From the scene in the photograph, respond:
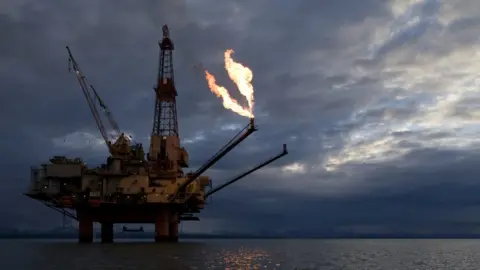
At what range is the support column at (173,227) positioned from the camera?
93.4 metres

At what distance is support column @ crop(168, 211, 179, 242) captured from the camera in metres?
93.4

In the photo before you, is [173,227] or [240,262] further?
[173,227]

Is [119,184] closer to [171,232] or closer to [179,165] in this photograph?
[179,165]

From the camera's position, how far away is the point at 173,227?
95125mm

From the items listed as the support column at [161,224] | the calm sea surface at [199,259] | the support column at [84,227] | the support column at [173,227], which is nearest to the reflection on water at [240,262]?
the calm sea surface at [199,259]

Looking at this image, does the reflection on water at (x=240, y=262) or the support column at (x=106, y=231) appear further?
the support column at (x=106, y=231)

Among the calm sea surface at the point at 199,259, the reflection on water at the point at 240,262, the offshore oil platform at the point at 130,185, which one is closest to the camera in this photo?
the calm sea surface at the point at 199,259

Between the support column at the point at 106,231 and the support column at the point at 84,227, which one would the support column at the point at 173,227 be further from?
the support column at the point at 84,227

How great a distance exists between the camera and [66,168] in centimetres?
8294

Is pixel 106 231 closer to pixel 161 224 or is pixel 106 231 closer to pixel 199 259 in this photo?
pixel 161 224

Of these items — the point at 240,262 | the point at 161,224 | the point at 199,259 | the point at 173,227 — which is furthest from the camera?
the point at 173,227

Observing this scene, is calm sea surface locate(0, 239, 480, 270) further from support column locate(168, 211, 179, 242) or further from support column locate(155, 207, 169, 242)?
support column locate(168, 211, 179, 242)

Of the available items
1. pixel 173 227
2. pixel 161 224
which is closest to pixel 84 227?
pixel 161 224

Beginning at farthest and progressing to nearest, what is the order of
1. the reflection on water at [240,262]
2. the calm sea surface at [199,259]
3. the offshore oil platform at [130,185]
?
the offshore oil platform at [130,185] < the reflection on water at [240,262] < the calm sea surface at [199,259]
